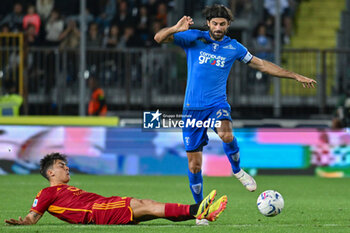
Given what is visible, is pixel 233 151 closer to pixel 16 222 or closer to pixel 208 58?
pixel 208 58

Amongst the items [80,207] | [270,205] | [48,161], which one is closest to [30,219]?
[80,207]

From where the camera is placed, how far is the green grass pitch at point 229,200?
951 cm

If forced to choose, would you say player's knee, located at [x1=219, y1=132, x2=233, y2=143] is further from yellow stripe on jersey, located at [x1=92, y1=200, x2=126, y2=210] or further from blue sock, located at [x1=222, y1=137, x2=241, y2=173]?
yellow stripe on jersey, located at [x1=92, y1=200, x2=126, y2=210]

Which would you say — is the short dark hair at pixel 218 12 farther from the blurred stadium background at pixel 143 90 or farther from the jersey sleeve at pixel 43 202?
the blurred stadium background at pixel 143 90

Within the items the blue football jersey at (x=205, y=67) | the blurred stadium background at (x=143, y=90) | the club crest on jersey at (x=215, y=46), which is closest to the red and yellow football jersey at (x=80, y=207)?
the blue football jersey at (x=205, y=67)

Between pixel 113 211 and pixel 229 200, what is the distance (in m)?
4.13

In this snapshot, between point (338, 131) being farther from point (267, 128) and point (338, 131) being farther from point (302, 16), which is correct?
point (302, 16)

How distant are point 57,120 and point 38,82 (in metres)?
4.08

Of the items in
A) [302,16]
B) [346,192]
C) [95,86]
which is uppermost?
[302,16]

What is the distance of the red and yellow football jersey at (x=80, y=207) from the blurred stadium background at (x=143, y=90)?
7.93 metres

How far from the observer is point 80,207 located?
30.3 ft

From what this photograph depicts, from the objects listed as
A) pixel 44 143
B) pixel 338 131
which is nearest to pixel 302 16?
pixel 338 131

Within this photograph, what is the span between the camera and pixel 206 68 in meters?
10.5

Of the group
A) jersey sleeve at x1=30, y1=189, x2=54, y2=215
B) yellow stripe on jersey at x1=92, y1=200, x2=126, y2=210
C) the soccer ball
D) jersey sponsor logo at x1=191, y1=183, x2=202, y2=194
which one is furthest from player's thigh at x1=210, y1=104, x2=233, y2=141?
jersey sleeve at x1=30, y1=189, x2=54, y2=215
